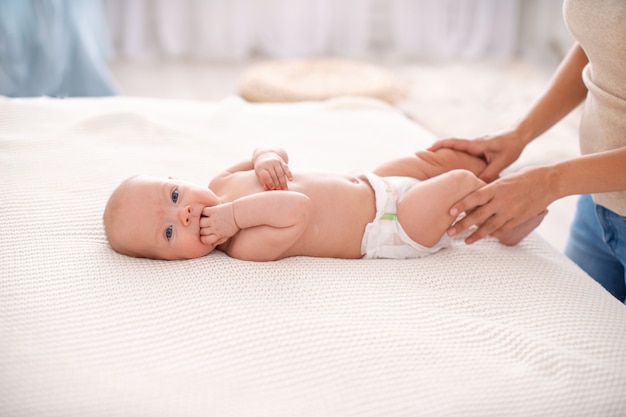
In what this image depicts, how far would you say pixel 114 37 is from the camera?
3986 mm

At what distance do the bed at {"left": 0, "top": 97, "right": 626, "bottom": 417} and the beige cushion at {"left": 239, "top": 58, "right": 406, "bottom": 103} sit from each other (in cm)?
162

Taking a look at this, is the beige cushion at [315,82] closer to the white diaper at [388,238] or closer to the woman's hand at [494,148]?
the woman's hand at [494,148]

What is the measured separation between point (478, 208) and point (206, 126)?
0.98 m

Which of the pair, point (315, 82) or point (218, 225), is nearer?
point (218, 225)

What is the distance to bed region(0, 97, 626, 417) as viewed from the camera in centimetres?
101

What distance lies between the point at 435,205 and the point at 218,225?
494 millimetres

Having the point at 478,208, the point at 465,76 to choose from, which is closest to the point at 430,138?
the point at 478,208

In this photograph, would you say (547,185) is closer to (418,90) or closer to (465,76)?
(418,90)

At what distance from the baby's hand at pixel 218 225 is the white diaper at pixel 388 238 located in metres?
0.32

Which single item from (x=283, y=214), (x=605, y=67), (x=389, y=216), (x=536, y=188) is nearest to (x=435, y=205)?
(x=389, y=216)

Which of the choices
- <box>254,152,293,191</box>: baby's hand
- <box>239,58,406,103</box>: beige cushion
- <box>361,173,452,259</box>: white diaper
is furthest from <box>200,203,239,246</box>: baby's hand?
<box>239,58,406,103</box>: beige cushion

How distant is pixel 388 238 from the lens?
4.73 feet

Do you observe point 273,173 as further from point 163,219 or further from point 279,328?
point 279,328

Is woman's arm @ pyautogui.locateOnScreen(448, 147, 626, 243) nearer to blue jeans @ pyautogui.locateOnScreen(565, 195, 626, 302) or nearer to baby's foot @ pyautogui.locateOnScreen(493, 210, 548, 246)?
baby's foot @ pyautogui.locateOnScreen(493, 210, 548, 246)
